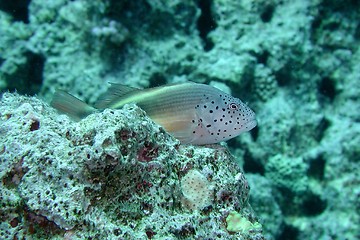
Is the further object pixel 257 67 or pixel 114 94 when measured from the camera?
pixel 257 67

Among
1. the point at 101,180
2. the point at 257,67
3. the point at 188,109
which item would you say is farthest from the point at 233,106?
the point at 257,67

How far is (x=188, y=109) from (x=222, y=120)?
0.97 ft

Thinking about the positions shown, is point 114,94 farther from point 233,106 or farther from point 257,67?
point 257,67

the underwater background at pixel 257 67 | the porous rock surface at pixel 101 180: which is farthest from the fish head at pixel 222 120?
the underwater background at pixel 257 67

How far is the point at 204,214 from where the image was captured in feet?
7.34

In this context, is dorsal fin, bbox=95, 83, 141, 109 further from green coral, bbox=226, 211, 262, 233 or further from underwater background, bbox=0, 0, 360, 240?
underwater background, bbox=0, 0, 360, 240

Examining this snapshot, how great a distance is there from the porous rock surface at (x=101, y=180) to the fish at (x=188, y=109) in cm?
30

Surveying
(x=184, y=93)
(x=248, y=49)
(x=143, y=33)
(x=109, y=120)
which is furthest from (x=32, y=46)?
(x=109, y=120)

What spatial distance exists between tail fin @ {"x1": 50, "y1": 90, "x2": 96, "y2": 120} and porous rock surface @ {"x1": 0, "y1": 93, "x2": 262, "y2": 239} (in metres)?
0.28

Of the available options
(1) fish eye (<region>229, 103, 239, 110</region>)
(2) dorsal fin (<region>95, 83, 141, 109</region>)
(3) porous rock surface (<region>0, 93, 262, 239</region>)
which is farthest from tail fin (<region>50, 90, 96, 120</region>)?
(1) fish eye (<region>229, 103, 239, 110</region>)

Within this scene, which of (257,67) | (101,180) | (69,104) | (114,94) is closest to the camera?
(101,180)

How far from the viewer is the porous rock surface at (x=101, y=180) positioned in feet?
6.07

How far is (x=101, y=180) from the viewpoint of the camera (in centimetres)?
195

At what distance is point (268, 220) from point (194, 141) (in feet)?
10.8
